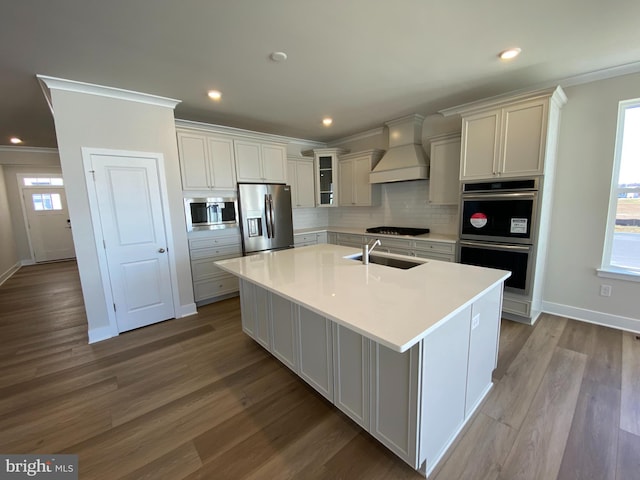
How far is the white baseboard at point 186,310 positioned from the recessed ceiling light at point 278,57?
3.03 meters

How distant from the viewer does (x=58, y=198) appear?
693 cm

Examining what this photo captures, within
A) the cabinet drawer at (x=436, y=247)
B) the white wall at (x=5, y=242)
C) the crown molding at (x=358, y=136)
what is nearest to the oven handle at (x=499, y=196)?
the cabinet drawer at (x=436, y=247)

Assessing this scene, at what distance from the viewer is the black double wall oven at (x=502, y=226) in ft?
9.21

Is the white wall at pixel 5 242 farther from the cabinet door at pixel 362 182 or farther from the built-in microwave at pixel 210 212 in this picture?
the cabinet door at pixel 362 182

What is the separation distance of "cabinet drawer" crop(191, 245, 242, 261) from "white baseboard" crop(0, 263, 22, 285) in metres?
4.68

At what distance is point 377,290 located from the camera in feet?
5.28

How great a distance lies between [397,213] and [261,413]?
12.1 ft

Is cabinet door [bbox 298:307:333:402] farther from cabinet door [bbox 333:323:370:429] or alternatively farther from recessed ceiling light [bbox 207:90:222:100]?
recessed ceiling light [bbox 207:90:222:100]

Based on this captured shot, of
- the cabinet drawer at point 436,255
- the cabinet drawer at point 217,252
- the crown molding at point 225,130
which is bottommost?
the cabinet drawer at point 436,255

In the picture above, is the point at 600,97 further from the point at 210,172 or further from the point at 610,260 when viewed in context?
the point at 210,172

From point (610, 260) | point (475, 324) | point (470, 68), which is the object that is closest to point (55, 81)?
point (470, 68)

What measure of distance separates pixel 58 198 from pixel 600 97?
34.8 feet

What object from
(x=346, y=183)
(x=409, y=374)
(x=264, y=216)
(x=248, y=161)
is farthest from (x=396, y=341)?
(x=346, y=183)

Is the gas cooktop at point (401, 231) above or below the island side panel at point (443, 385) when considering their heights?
above
